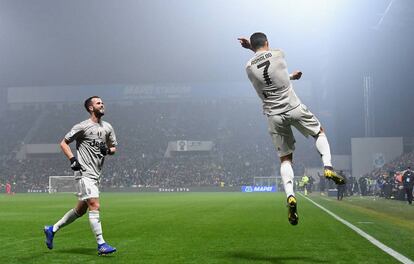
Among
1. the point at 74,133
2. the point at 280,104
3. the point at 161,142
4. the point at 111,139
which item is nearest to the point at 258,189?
the point at 161,142

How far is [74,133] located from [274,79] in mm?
2943

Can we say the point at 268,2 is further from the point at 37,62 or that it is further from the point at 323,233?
the point at 323,233

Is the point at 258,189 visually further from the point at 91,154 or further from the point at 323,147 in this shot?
the point at 323,147

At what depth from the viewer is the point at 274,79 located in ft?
24.2

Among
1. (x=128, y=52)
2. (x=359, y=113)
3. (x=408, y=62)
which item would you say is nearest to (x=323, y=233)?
(x=408, y=62)

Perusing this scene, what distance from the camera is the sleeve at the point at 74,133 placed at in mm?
7762

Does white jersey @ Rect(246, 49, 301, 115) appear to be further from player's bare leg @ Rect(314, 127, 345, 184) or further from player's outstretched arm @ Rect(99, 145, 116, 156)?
player's outstretched arm @ Rect(99, 145, 116, 156)

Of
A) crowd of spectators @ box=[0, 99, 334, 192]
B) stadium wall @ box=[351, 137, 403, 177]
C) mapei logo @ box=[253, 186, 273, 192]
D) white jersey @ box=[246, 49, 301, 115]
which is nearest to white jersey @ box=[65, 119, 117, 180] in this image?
white jersey @ box=[246, 49, 301, 115]

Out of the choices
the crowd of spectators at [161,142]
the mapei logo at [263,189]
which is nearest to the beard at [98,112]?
the mapei logo at [263,189]

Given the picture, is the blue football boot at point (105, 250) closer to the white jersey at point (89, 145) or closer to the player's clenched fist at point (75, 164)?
the white jersey at point (89, 145)

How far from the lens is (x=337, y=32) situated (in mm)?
54281

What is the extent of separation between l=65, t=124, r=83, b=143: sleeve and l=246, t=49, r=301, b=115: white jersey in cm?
262

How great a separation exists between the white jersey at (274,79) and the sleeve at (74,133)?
2.62 m

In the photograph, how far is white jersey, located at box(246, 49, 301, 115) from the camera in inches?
290
